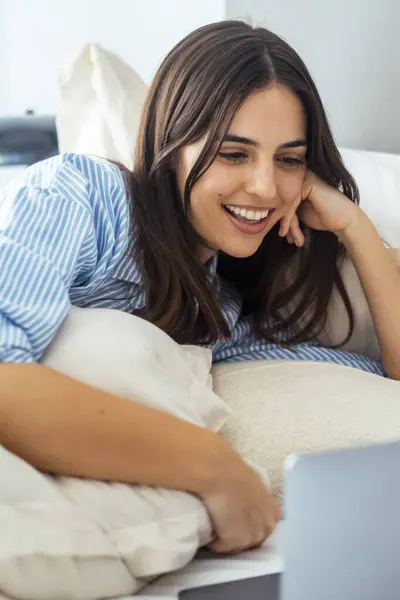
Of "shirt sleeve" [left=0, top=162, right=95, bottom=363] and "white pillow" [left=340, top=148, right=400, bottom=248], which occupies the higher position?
"shirt sleeve" [left=0, top=162, right=95, bottom=363]

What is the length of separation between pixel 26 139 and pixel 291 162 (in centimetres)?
70

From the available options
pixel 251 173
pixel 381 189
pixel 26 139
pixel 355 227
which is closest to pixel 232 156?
pixel 251 173

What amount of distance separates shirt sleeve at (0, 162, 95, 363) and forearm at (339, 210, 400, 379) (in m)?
0.45

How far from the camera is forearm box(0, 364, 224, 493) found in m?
0.66

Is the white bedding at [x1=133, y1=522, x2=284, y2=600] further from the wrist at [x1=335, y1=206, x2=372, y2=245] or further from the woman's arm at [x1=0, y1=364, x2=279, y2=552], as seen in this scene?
the wrist at [x1=335, y1=206, x2=372, y2=245]

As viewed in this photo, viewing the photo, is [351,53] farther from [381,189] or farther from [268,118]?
[268,118]

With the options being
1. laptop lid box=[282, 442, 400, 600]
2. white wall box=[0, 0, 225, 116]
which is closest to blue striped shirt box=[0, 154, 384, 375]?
laptop lid box=[282, 442, 400, 600]

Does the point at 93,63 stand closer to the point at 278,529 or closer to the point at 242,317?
the point at 242,317

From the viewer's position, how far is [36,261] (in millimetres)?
785

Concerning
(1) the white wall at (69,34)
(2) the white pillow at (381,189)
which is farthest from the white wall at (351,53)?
(2) the white pillow at (381,189)

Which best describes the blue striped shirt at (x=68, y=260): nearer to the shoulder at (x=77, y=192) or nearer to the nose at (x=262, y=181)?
the shoulder at (x=77, y=192)

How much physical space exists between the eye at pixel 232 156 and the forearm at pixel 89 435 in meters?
0.41

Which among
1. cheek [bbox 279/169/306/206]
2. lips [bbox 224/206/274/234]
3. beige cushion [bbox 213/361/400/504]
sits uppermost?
cheek [bbox 279/169/306/206]

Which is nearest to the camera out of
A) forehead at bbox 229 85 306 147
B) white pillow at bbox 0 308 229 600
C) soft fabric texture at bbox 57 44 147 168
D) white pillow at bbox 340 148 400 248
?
white pillow at bbox 0 308 229 600
